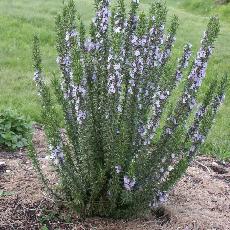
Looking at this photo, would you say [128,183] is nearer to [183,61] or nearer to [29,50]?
[183,61]

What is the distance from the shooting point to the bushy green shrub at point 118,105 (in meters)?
3.63

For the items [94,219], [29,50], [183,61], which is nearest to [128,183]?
[94,219]

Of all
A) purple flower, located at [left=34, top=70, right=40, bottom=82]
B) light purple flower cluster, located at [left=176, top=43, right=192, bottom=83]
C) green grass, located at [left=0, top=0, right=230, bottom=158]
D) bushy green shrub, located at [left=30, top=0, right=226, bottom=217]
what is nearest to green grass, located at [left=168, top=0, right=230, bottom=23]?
green grass, located at [left=0, top=0, right=230, bottom=158]

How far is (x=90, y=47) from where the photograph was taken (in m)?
3.78

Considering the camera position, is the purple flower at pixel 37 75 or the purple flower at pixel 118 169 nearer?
the purple flower at pixel 118 169

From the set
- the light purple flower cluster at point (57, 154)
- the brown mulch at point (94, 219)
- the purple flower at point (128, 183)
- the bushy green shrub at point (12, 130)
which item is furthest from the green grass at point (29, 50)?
the light purple flower cluster at point (57, 154)

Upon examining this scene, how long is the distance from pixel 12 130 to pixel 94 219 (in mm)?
2034

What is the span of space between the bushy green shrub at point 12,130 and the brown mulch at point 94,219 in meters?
0.14

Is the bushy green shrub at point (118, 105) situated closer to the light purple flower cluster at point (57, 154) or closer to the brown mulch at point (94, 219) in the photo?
the light purple flower cluster at point (57, 154)

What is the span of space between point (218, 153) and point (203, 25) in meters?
8.17

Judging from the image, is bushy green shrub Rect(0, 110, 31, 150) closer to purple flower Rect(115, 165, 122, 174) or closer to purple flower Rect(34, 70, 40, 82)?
purple flower Rect(34, 70, 40, 82)

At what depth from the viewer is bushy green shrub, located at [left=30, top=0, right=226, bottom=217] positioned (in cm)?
363

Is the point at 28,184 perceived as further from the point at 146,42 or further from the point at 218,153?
the point at 218,153

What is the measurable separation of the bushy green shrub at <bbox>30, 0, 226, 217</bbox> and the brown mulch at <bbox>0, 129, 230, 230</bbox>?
154 millimetres
